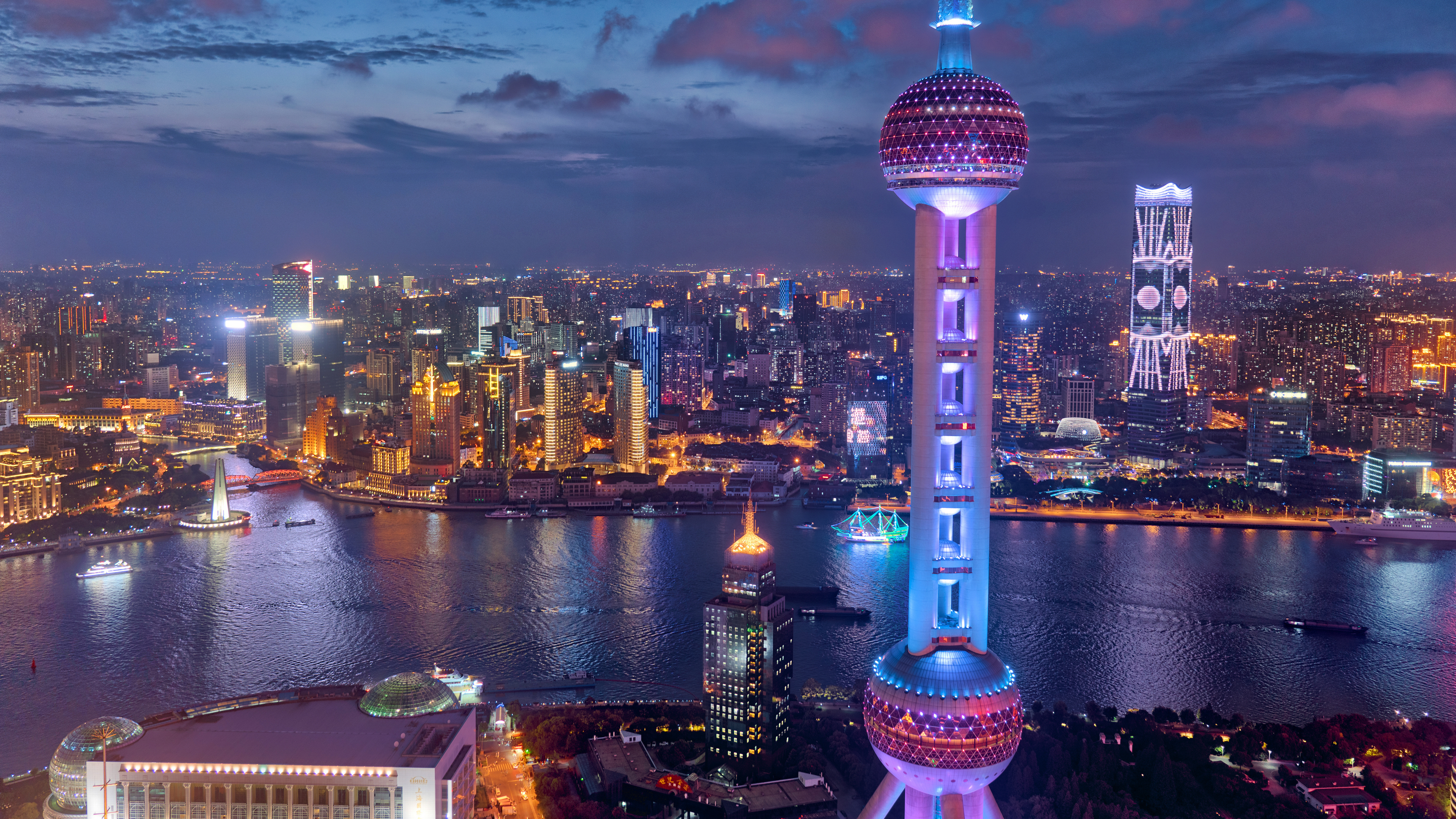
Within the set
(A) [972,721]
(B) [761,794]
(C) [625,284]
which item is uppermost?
(C) [625,284]

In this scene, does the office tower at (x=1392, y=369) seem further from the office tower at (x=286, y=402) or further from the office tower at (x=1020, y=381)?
the office tower at (x=286, y=402)

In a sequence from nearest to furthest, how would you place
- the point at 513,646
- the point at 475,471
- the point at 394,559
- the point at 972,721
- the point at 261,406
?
1. the point at 972,721
2. the point at 513,646
3. the point at 394,559
4. the point at 475,471
5. the point at 261,406

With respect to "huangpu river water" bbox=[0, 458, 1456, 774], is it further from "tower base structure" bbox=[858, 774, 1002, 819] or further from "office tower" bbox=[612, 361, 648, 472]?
"office tower" bbox=[612, 361, 648, 472]

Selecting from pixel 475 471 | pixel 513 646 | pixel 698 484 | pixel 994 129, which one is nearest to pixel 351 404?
pixel 475 471

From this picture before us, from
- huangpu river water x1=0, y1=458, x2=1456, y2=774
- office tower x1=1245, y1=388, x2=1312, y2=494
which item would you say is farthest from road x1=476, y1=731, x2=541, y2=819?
office tower x1=1245, y1=388, x2=1312, y2=494

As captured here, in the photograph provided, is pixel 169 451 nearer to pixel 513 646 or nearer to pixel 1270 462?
pixel 513 646

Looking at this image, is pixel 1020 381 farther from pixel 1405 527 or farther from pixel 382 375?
pixel 382 375

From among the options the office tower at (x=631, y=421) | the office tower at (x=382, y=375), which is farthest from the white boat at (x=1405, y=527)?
the office tower at (x=382, y=375)
